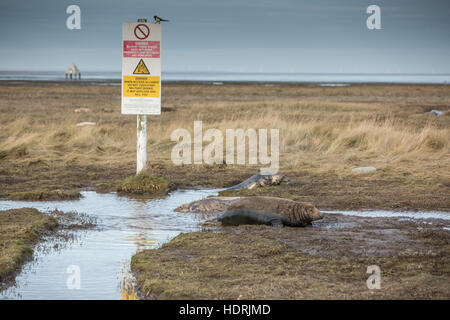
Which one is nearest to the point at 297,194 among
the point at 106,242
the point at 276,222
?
the point at 276,222

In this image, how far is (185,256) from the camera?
862 centimetres

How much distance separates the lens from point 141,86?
609 inches

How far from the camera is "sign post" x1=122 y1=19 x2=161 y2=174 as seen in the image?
15.2 metres

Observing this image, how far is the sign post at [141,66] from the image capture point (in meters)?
15.2

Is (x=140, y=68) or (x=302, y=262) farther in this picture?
(x=140, y=68)

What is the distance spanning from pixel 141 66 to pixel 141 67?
0.02 m

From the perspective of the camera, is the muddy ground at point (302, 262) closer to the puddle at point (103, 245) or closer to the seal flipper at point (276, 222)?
the seal flipper at point (276, 222)

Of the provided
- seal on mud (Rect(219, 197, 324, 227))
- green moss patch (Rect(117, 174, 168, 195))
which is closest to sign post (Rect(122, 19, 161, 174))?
green moss patch (Rect(117, 174, 168, 195))

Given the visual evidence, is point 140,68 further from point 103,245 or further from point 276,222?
point 103,245

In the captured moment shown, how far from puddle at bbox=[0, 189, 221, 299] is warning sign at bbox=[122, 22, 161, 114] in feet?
7.65

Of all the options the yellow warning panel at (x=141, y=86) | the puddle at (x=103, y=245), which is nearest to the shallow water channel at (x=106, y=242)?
the puddle at (x=103, y=245)

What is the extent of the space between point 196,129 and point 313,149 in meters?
4.61

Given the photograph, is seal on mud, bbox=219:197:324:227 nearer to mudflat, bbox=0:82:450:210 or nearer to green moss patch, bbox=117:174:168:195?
mudflat, bbox=0:82:450:210
